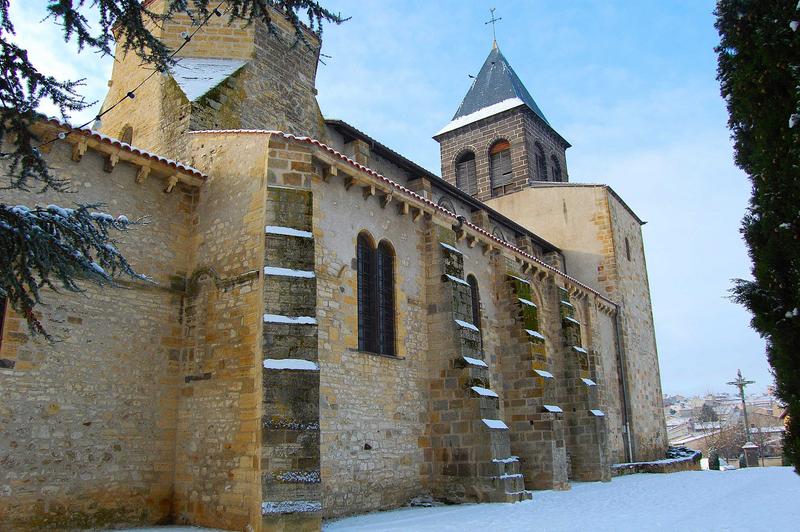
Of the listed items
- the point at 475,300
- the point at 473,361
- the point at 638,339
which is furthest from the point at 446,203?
the point at 638,339

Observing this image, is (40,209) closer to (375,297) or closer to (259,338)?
(259,338)

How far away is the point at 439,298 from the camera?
1443 centimetres

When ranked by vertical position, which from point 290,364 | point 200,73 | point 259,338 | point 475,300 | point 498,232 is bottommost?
point 290,364

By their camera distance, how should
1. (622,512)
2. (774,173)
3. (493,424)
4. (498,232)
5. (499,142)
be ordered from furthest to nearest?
(499,142), (498,232), (493,424), (622,512), (774,173)

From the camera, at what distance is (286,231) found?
35.1ft

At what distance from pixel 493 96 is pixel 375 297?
23.8 metres

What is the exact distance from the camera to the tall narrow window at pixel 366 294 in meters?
12.8

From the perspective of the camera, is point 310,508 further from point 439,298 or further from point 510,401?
point 510,401

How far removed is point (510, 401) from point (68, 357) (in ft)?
36.2

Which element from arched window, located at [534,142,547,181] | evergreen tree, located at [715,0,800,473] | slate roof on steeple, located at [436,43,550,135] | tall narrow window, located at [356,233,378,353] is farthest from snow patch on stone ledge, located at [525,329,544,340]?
slate roof on steeple, located at [436,43,550,135]

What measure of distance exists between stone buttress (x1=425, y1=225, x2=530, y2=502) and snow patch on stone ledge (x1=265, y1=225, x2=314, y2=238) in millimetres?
4565

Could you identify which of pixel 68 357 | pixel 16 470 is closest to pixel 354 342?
pixel 68 357

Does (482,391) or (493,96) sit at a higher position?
(493,96)

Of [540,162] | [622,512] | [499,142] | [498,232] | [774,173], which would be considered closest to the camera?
[774,173]
